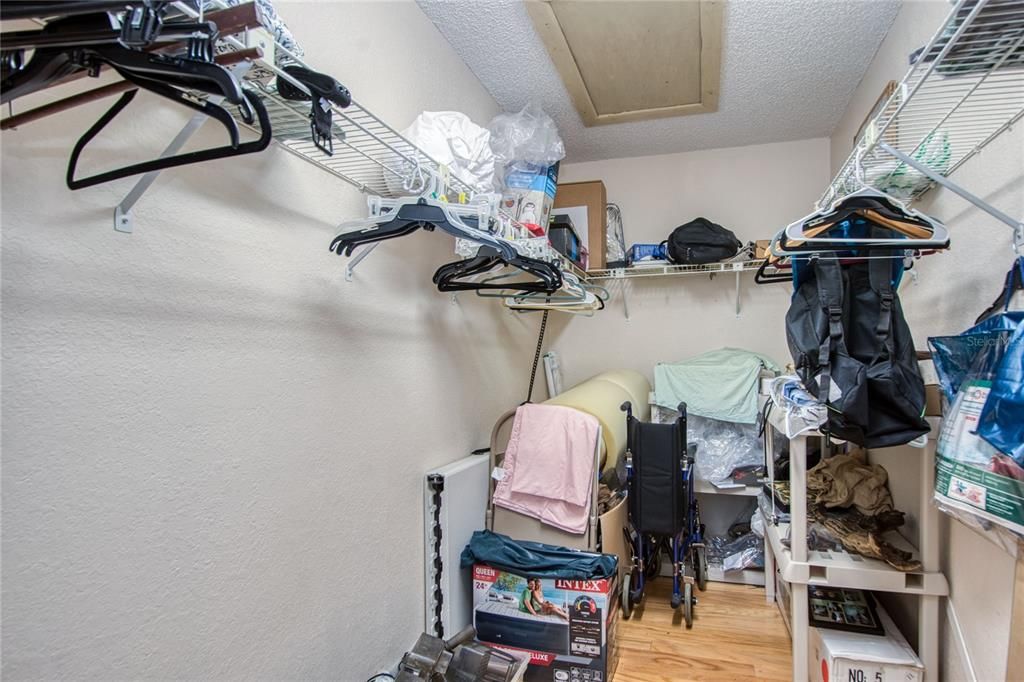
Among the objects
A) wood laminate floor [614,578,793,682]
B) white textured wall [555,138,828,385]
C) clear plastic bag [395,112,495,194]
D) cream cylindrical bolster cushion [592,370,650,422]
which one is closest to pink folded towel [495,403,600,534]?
wood laminate floor [614,578,793,682]

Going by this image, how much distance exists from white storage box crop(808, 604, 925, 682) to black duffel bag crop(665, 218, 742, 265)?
1.85 metres

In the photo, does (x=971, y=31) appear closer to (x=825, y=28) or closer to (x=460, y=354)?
(x=825, y=28)

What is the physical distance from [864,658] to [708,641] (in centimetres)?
75

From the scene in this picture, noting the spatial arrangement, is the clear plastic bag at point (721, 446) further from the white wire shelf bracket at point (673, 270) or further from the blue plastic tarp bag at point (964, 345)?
the blue plastic tarp bag at point (964, 345)

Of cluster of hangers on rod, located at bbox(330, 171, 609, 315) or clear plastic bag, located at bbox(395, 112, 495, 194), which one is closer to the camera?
cluster of hangers on rod, located at bbox(330, 171, 609, 315)

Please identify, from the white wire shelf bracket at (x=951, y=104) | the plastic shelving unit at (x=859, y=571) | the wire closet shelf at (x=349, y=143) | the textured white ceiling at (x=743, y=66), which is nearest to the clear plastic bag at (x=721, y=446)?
the plastic shelving unit at (x=859, y=571)

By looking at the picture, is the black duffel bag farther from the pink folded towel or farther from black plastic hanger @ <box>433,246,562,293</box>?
black plastic hanger @ <box>433,246,562,293</box>

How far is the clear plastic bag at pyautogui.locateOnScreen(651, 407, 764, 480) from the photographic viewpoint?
109 inches

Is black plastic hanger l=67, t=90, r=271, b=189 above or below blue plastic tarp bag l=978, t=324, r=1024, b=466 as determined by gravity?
above

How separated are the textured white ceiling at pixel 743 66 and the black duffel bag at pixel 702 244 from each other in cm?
60

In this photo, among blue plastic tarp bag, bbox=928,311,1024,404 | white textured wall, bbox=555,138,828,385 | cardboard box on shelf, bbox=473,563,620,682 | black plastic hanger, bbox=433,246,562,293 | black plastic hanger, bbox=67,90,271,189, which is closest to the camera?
black plastic hanger, bbox=67,90,271,189

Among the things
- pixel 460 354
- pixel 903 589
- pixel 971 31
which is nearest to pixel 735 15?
pixel 971 31

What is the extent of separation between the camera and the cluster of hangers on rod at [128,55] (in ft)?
1.87

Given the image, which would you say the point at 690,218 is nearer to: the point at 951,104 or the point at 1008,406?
the point at 951,104
